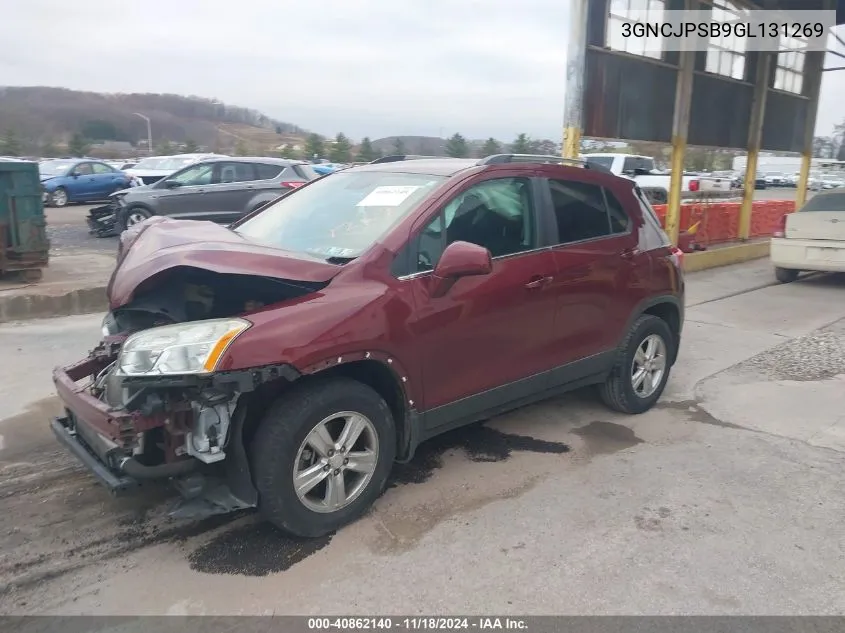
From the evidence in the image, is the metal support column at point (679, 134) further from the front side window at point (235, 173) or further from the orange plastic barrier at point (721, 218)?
the front side window at point (235, 173)

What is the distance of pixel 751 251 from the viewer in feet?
46.0

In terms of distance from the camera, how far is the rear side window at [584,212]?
14.4ft

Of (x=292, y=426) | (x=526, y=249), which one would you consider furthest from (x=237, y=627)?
(x=526, y=249)

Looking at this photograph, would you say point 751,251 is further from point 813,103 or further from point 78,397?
point 78,397

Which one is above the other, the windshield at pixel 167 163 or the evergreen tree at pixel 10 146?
the evergreen tree at pixel 10 146

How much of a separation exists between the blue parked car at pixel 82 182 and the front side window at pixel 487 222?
1878 centimetres

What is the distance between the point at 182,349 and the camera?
2910mm

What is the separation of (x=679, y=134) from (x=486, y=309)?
9.57m

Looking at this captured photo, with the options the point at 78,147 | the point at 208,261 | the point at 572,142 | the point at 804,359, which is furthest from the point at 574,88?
the point at 78,147

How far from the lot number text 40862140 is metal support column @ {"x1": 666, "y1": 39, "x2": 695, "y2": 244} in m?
10.1

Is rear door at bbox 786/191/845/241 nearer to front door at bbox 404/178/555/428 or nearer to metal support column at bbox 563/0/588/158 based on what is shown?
metal support column at bbox 563/0/588/158

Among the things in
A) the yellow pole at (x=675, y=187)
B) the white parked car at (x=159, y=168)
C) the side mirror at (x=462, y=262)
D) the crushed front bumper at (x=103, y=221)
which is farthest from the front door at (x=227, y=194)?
the side mirror at (x=462, y=262)

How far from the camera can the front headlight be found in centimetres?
288

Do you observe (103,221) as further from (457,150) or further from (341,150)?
(341,150)
